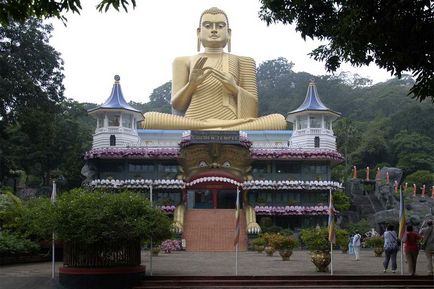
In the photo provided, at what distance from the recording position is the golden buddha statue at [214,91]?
4231cm

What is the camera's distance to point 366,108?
288 feet

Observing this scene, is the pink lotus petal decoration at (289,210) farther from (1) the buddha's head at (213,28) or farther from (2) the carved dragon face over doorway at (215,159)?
(1) the buddha's head at (213,28)

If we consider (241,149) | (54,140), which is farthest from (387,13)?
(54,140)

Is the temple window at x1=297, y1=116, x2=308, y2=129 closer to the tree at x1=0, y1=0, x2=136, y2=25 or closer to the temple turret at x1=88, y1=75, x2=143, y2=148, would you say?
the temple turret at x1=88, y1=75, x2=143, y2=148

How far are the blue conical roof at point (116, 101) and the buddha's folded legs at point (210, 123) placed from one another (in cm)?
193

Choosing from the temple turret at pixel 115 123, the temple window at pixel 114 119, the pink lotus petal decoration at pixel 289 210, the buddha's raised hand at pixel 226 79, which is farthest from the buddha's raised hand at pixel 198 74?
the pink lotus petal decoration at pixel 289 210

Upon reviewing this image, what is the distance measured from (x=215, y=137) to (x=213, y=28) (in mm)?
10798

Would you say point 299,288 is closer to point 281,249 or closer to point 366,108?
point 281,249

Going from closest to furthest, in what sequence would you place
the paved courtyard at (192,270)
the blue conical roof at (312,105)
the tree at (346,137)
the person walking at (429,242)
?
the person walking at (429,242)
the paved courtyard at (192,270)
the blue conical roof at (312,105)
the tree at (346,137)

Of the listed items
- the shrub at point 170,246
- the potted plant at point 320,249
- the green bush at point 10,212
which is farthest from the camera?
the shrub at point 170,246

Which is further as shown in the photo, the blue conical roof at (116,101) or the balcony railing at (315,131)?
the balcony railing at (315,131)

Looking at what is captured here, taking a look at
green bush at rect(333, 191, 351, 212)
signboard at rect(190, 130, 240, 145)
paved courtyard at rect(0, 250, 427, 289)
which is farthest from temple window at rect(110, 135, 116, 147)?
paved courtyard at rect(0, 250, 427, 289)

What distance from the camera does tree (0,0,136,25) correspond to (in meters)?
6.07

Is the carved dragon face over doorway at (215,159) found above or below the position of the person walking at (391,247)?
above
